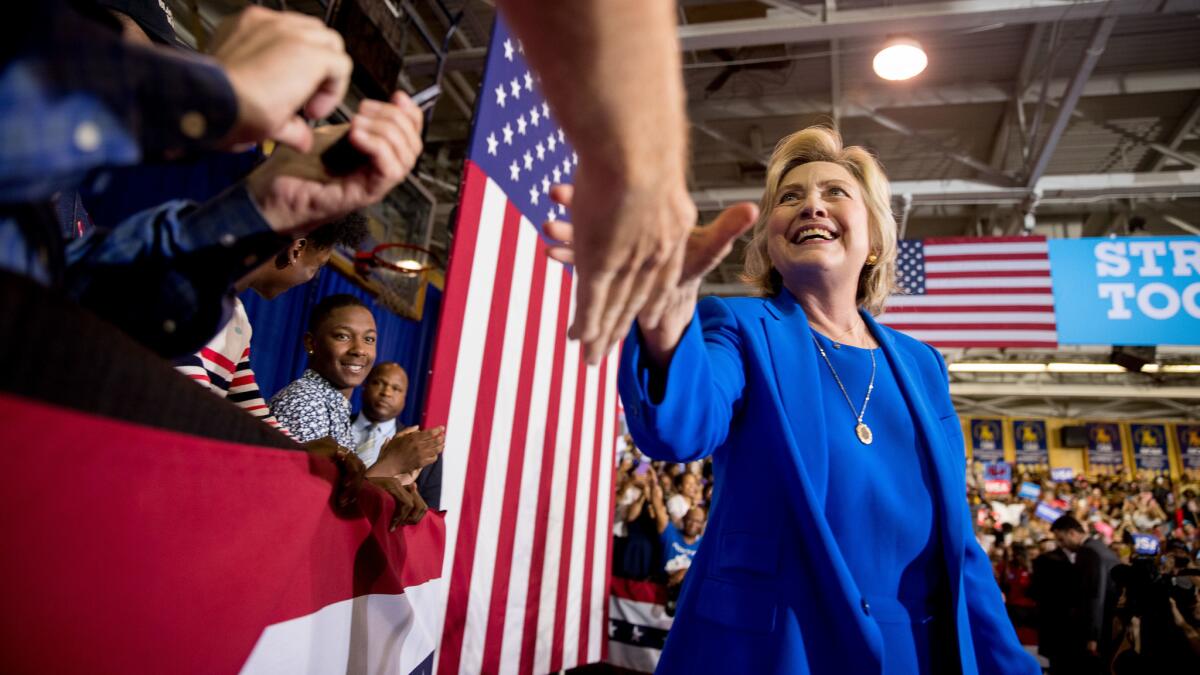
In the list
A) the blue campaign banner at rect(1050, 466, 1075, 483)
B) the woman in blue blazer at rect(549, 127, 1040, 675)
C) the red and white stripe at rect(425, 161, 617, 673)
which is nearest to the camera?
the woman in blue blazer at rect(549, 127, 1040, 675)

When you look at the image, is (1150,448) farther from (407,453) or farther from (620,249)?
(620,249)

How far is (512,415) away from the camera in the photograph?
6.98 ft

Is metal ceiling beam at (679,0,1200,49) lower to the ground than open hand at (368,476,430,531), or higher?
higher

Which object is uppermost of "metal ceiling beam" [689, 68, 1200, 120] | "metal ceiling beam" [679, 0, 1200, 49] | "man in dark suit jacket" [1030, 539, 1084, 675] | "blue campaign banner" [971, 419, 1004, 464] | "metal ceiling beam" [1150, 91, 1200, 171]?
"metal ceiling beam" [1150, 91, 1200, 171]

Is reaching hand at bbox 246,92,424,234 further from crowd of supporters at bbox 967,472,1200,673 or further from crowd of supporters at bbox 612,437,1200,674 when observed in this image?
crowd of supporters at bbox 967,472,1200,673

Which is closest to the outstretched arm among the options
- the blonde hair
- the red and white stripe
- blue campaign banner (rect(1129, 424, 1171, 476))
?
the blonde hair

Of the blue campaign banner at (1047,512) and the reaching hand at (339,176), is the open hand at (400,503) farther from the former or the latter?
the blue campaign banner at (1047,512)

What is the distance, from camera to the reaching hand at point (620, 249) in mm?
470

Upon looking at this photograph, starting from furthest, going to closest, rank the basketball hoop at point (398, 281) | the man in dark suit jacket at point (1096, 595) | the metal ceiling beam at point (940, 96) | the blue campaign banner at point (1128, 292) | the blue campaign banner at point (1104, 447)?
the blue campaign banner at point (1104, 447) < the metal ceiling beam at point (940, 96) < the basketball hoop at point (398, 281) < the man in dark suit jacket at point (1096, 595) < the blue campaign banner at point (1128, 292)

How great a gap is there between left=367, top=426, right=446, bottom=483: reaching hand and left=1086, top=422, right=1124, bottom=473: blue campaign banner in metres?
20.9

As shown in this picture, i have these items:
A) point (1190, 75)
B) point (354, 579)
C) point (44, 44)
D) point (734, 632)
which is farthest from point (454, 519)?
point (1190, 75)

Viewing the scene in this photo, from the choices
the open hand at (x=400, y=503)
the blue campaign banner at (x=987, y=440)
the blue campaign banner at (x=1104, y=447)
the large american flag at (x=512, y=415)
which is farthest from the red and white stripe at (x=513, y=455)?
the blue campaign banner at (x=1104, y=447)

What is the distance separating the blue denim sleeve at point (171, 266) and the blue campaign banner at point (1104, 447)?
70.9ft

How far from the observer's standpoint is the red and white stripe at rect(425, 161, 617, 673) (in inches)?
69.1
